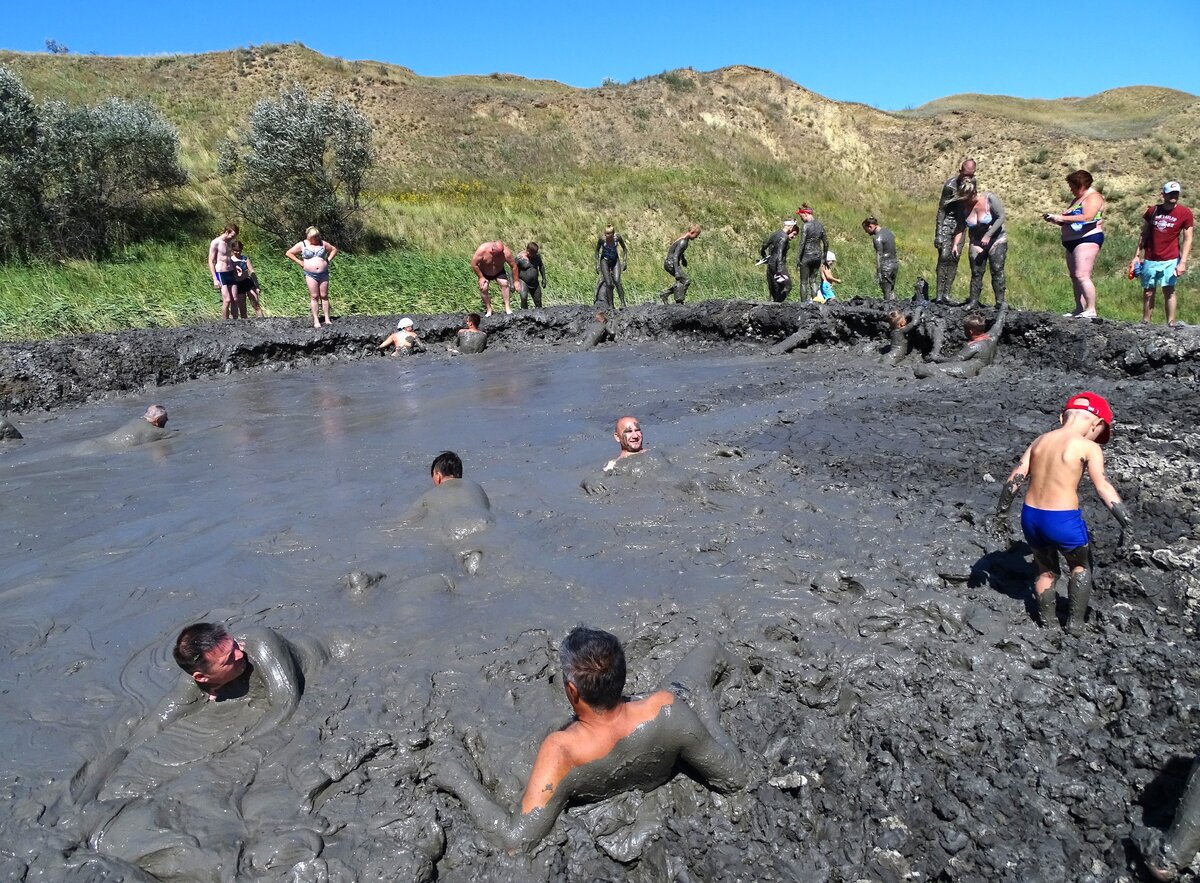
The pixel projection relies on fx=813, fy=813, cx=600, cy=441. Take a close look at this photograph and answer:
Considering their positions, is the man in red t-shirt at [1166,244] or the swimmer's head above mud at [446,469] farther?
the man in red t-shirt at [1166,244]

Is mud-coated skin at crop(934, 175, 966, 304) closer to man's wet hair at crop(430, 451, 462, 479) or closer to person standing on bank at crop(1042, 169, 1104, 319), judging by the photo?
person standing on bank at crop(1042, 169, 1104, 319)

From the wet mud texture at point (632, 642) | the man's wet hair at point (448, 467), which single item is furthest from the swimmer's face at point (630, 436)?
the man's wet hair at point (448, 467)

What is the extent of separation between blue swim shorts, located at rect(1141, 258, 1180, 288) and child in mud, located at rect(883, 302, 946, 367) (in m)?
2.57

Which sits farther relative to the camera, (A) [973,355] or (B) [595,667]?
(A) [973,355]

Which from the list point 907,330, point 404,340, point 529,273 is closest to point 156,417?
point 404,340

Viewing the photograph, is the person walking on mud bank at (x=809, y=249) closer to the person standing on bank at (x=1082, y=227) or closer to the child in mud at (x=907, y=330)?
the child in mud at (x=907, y=330)

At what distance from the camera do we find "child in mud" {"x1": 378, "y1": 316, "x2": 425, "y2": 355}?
14.9 metres

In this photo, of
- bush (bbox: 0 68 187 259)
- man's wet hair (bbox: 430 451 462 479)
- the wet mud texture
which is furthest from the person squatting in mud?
bush (bbox: 0 68 187 259)

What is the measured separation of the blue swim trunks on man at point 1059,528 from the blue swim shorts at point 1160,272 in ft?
23.3

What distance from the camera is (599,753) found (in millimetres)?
3297

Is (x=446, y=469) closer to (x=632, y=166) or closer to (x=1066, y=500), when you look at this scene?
(x=1066, y=500)

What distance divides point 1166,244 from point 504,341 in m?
10.7

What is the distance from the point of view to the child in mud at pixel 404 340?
1488 centimetres

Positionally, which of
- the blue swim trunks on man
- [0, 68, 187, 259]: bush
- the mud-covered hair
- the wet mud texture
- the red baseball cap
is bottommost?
the wet mud texture
